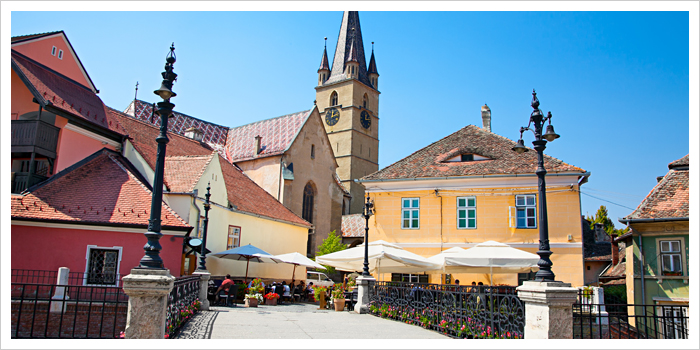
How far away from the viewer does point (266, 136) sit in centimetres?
4456

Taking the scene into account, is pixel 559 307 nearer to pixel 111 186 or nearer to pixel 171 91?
pixel 171 91

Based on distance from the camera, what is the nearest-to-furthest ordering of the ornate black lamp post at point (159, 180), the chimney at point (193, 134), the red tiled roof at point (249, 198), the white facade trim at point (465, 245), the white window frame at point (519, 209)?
the ornate black lamp post at point (159, 180) < the white facade trim at point (465, 245) < the white window frame at point (519, 209) < the red tiled roof at point (249, 198) < the chimney at point (193, 134)

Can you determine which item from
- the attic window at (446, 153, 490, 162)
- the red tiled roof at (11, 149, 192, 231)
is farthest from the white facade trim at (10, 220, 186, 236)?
the attic window at (446, 153, 490, 162)

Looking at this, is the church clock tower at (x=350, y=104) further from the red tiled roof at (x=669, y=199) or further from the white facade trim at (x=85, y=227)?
the white facade trim at (x=85, y=227)

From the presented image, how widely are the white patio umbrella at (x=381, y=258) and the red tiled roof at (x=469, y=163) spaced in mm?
5972

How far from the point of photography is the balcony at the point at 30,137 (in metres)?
18.9

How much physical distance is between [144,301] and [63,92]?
56.5 ft

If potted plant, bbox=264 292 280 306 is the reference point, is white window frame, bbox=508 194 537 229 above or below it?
above

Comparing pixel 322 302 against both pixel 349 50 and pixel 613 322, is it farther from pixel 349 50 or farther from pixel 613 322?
pixel 349 50

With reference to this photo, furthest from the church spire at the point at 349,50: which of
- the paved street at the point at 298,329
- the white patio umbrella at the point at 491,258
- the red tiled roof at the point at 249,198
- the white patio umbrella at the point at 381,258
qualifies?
the paved street at the point at 298,329

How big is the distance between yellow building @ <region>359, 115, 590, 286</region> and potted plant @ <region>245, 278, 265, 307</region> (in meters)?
6.41

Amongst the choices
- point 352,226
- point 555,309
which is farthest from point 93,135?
point 352,226

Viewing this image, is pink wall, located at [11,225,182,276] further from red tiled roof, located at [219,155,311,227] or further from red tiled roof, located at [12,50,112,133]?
red tiled roof, located at [219,155,311,227]

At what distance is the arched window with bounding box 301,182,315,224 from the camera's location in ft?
139
